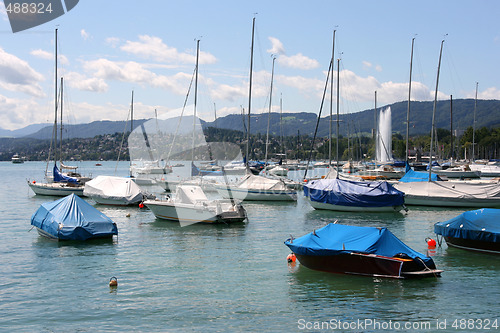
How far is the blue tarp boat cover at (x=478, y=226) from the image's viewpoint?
25547 millimetres

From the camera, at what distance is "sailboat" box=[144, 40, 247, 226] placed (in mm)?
36281

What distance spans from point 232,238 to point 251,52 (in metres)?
30.6

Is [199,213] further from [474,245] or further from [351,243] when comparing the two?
[474,245]

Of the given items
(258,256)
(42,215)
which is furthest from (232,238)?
(42,215)

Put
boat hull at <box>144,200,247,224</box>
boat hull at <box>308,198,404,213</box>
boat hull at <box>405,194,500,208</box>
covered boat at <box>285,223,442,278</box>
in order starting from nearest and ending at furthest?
1. covered boat at <box>285,223,442,278</box>
2. boat hull at <box>144,200,247,224</box>
3. boat hull at <box>308,198,404,213</box>
4. boat hull at <box>405,194,500,208</box>

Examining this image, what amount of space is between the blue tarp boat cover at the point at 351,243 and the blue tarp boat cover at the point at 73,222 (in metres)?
13.0

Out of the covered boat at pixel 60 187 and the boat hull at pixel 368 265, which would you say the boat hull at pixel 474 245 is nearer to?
the boat hull at pixel 368 265

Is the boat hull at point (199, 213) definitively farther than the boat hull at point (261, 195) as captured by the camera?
No

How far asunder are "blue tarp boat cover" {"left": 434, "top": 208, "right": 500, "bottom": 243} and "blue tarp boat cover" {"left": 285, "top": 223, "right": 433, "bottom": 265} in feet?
20.2

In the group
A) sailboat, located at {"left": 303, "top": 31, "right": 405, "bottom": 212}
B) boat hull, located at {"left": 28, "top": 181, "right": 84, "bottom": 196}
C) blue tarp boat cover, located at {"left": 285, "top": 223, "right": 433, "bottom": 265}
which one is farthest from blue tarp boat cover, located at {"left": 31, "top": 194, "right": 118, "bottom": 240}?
boat hull, located at {"left": 28, "top": 181, "right": 84, "bottom": 196}

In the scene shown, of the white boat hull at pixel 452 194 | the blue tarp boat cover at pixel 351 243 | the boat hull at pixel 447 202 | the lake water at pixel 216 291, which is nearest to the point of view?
the lake water at pixel 216 291

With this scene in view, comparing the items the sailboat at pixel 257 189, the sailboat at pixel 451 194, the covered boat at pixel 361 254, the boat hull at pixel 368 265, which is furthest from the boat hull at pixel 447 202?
the boat hull at pixel 368 265

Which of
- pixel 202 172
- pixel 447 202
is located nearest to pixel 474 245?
pixel 447 202

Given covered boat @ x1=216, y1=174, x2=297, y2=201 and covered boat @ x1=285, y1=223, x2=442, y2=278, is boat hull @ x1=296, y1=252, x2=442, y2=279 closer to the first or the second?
covered boat @ x1=285, y1=223, x2=442, y2=278
